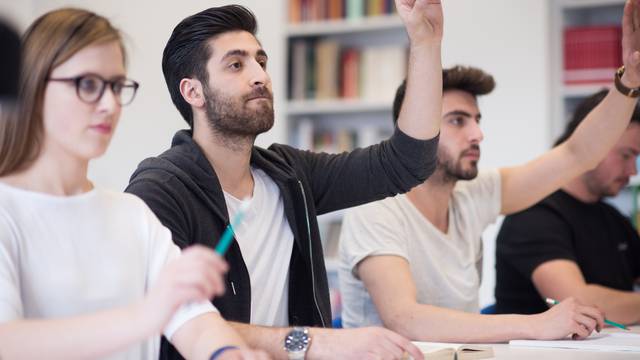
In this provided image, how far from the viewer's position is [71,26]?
4.22 ft

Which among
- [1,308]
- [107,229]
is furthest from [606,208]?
[1,308]

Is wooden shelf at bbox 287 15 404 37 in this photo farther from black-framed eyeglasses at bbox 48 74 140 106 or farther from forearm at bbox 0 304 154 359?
forearm at bbox 0 304 154 359

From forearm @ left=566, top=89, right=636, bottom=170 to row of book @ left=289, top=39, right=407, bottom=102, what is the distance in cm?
189

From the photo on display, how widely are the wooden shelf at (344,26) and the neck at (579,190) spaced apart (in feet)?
5.30

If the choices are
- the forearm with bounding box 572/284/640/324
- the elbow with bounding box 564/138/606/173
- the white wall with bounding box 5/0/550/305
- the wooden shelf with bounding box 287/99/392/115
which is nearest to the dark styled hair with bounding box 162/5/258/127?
the elbow with bounding box 564/138/606/173

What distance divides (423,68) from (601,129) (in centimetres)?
88

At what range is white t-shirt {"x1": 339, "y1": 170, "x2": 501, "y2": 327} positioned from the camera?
230 centimetres

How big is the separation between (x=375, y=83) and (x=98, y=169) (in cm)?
154

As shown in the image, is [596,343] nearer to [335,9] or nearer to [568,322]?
[568,322]

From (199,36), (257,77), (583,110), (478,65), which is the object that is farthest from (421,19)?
(478,65)

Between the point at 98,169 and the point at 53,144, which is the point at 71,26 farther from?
the point at 98,169

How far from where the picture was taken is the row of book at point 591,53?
4039 mm

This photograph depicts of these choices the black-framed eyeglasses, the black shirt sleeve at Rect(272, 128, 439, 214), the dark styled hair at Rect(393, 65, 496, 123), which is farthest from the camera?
the dark styled hair at Rect(393, 65, 496, 123)

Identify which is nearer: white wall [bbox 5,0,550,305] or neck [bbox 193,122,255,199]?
neck [bbox 193,122,255,199]
